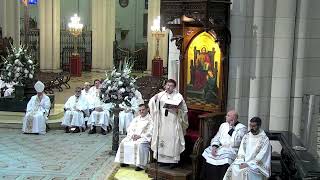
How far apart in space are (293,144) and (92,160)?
457 centimetres

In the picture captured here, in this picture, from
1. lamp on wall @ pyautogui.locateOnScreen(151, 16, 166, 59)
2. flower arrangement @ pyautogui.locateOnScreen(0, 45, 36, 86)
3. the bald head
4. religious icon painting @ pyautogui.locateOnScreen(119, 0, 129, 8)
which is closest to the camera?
the bald head

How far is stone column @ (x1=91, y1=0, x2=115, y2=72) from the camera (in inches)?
1072

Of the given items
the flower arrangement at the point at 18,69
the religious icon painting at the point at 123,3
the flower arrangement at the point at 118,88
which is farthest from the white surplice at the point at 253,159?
the religious icon painting at the point at 123,3

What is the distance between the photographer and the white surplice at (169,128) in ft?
31.3

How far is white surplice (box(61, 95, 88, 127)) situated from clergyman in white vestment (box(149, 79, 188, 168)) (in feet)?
16.1

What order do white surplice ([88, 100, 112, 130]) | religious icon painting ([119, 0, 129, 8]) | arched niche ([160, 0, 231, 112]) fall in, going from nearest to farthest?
1. arched niche ([160, 0, 231, 112])
2. white surplice ([88, 100, 112, 130])
3. religious icon painting ([119, 0, 129, 8])

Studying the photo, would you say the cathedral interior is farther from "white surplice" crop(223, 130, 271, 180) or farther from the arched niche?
"white surplice" crop(223, 130, 271, 180)

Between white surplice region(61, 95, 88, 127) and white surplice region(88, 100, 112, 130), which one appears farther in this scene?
white surplice region(61, 95, 88, 127)

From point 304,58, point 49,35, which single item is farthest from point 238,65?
point 49,35

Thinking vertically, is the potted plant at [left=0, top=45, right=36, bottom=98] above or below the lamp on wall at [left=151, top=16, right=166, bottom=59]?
below

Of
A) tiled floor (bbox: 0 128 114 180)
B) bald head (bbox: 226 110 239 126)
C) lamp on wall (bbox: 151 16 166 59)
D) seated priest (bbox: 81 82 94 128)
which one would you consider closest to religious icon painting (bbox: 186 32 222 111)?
bald head (bbox: 226 110 239 126)

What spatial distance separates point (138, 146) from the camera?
1040cm

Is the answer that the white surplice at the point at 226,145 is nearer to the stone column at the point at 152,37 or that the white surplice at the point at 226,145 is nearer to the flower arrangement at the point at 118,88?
the flower arrangement at the point at 118,88

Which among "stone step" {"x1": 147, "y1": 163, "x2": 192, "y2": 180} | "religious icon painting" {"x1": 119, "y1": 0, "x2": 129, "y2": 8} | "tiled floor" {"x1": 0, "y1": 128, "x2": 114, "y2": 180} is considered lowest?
"tiled floor" {"x1": 0, "y1": 128, "x2": 114, "y2": 180}
